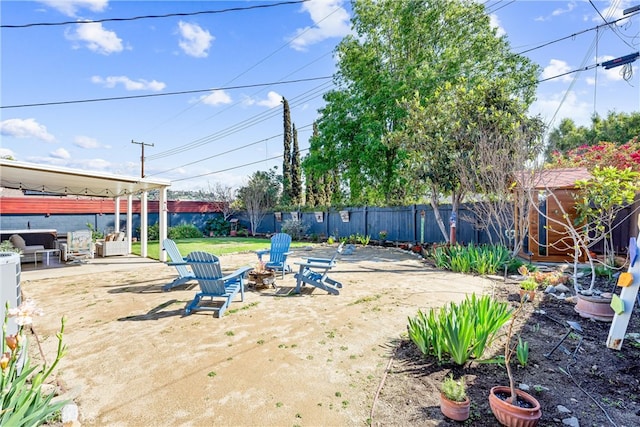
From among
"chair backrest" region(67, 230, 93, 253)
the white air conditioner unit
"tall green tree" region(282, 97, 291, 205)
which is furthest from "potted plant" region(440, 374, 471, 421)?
"tall green tree" region(282, 97, 291, 205)

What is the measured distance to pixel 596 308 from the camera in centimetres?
409

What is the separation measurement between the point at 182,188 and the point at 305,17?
2796 centimetres

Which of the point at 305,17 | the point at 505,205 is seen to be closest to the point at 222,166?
the point at 305,17

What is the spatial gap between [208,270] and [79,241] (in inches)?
320

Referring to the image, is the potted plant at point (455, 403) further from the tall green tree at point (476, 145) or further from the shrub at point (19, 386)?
the tall green tree at point (476, 145)

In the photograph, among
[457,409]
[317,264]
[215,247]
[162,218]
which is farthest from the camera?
[215,247]

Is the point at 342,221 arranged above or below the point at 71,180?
below

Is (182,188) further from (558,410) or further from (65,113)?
(558,410)

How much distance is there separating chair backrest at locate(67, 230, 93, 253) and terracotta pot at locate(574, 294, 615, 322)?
12.3 metres

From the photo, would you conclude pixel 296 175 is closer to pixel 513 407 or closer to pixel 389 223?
pixel 389 223

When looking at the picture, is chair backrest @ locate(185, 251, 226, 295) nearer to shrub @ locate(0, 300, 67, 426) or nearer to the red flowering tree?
shrub @ locate(0, 300, 67, 426)

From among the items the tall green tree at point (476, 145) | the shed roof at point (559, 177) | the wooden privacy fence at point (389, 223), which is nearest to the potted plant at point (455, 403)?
the shed roof at point (559, 177)

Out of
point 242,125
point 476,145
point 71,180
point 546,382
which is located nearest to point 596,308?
point 546,382

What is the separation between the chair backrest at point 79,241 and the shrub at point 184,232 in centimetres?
757
